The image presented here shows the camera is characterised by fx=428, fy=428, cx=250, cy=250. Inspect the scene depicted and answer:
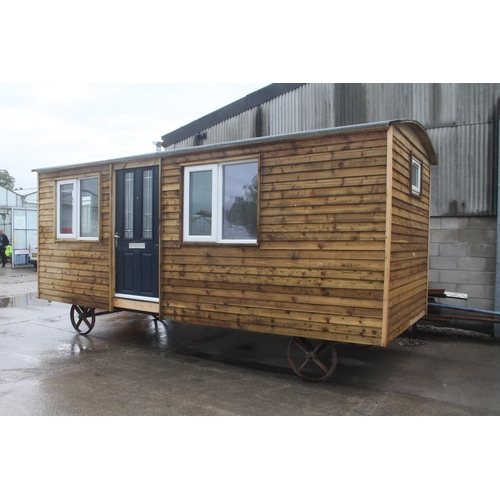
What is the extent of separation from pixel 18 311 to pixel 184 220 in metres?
5.98

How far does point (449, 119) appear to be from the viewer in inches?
296

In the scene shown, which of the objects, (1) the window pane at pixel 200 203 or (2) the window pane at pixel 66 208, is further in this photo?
(2) the window pane at pixel 66 208

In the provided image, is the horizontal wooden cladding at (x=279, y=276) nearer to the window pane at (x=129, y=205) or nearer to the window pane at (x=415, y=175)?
the window pane at (x=129, y=205)

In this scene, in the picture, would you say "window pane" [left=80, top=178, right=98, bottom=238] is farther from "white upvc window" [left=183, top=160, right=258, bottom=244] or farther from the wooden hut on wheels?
"white upvc window" [left=183, top=160, right=258, bottom=244]

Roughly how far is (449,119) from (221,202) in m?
4.62

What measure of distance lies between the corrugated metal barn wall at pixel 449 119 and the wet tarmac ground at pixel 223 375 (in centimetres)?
244

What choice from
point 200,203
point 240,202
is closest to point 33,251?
point 200,203

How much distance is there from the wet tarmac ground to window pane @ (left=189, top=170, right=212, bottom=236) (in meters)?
1.86

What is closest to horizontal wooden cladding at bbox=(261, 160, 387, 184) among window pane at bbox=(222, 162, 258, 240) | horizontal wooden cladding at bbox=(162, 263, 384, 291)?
window pane at bbox=(222, 162, 258, 240)

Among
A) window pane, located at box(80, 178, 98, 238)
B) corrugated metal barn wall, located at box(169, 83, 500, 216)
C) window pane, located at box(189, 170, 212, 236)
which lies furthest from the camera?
corrugated metal barn wall, located at box(169, 83, 500, 216)

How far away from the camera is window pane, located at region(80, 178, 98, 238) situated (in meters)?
7.12

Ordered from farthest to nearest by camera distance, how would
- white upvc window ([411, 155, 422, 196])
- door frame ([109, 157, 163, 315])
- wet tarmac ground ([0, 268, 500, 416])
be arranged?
1. door frame ([109, 157, 163, 315])
2. white upvc window ([411, 155, 422, 196])
3. wet tarmac ground ([0, 268, 500, 416])

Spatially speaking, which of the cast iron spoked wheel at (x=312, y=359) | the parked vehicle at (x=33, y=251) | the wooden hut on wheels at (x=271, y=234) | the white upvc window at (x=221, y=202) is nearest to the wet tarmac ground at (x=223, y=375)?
the cast iron spoked wheel at (x=312, y=359)

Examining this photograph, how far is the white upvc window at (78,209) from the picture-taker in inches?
281
